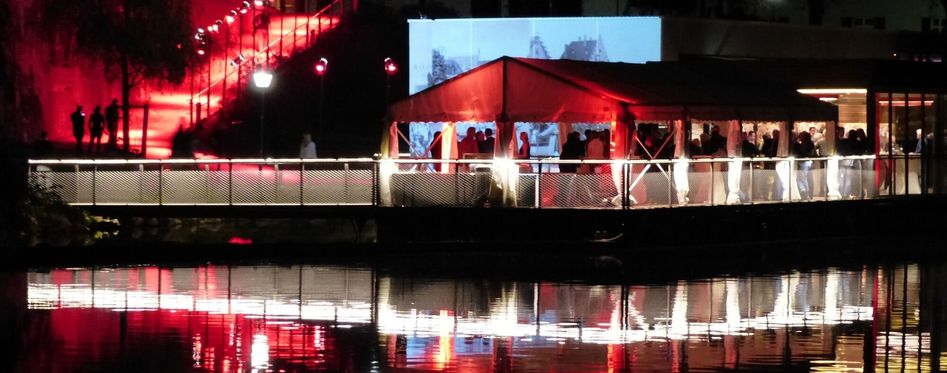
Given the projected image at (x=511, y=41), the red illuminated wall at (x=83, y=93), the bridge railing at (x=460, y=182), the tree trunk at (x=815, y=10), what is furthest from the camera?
the tree trunk at (x=815, y=10)

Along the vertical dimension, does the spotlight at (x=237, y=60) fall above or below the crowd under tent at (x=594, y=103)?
above

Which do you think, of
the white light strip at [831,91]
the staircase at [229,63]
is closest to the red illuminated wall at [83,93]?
the staircase at [229,63]

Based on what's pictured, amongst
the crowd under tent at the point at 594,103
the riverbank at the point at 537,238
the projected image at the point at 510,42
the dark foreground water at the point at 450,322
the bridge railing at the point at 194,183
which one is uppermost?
the projected image at the point at 510,42

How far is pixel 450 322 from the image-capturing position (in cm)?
2020

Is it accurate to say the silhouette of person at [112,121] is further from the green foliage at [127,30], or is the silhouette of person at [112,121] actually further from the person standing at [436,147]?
the person standing at [436,147]

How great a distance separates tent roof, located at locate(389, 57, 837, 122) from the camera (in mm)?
33938

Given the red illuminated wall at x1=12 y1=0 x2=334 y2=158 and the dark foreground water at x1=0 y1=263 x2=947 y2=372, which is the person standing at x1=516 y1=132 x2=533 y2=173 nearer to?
the dark foreground water at x1=0 y1=263 x2=947 y2=372

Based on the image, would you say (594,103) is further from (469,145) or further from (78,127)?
(78,127)

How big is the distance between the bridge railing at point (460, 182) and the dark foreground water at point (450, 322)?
5.93 metres

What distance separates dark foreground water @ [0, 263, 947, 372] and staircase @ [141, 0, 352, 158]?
27831mm

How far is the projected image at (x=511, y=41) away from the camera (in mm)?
45531

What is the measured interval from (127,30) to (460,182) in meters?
18.6

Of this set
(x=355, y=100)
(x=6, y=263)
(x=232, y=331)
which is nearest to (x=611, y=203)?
(x=6, y=263)

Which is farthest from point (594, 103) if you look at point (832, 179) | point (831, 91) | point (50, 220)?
point (831, 91)
